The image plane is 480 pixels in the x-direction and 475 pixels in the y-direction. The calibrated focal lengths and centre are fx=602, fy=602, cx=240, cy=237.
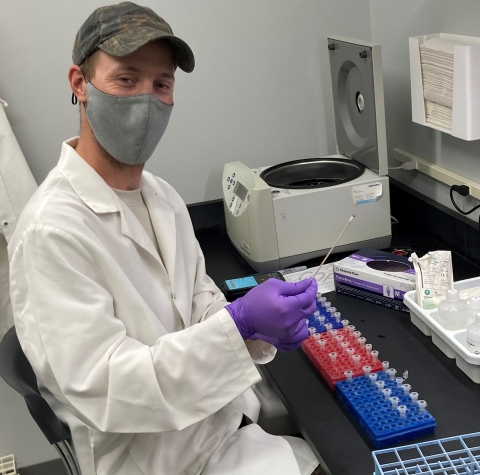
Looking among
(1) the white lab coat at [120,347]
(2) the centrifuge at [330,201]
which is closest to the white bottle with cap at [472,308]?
(1) the white lab coat at [120,347]

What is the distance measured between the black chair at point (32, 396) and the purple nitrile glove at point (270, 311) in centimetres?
43

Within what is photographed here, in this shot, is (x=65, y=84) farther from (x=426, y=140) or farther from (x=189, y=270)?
(x=426, y=140)

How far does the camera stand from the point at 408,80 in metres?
1.97

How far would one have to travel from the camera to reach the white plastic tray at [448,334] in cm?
123

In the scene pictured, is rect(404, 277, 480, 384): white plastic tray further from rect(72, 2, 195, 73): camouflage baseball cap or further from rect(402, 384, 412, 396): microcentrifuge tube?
rect(72, 2, 195, 73): camouflage baseball cap

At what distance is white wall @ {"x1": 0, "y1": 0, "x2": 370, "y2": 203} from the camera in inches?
76.9

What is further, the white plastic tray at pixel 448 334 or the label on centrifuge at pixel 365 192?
the label on centrifuge at pixel 365 192

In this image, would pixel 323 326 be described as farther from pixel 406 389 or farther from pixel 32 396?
pixel 32 396

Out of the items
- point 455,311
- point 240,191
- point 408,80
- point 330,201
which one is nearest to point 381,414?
point 455,311

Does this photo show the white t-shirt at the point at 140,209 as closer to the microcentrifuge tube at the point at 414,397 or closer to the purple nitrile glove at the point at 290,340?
the purple nitrile glove at the point at 290,340

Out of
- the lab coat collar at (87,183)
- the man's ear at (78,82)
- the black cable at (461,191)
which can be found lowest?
the black cable at (461,191)

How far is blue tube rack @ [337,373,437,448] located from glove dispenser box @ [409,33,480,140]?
72 centimetres

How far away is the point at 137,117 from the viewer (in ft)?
4.02

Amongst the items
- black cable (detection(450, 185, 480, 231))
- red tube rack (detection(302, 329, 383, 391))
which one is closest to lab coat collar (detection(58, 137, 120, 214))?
red tube rack (detection(302, 329, 383, 391))
